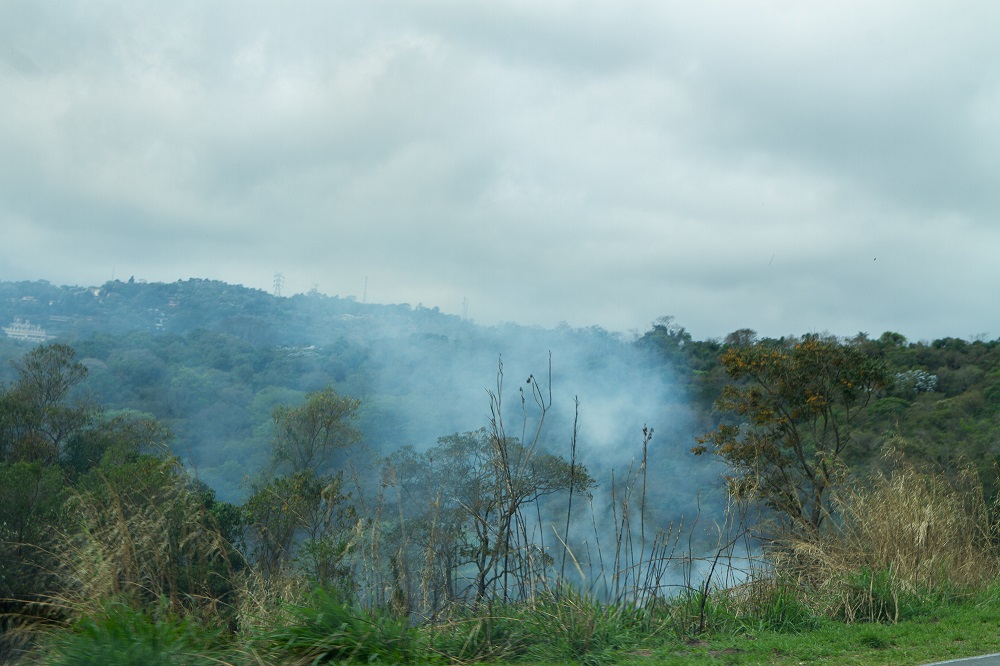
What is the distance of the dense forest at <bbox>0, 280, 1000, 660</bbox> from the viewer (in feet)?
21.6

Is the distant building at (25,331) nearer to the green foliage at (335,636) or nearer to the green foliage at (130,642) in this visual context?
the green foliage at (130,642)

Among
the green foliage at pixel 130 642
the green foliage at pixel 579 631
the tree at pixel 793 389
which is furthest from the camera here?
the tree at pixel 793 389

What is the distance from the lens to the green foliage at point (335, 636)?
17.7ft

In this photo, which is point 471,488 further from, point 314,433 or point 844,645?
point 314,433

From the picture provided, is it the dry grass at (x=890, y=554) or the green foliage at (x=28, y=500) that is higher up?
the dry grass at (x=890, y=554)

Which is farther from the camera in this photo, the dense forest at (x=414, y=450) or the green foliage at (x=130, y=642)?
the dense forest at (x=414, y=450)

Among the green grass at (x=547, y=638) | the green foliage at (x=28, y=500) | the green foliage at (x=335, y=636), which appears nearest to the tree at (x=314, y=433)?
the green foliage at (x=28, y=500)

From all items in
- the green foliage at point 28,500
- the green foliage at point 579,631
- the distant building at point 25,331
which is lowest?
the green foliage at point 28,500

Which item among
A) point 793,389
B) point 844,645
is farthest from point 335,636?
point 793,389

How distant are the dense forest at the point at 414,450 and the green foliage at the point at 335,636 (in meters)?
0.07

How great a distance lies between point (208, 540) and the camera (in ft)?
22.1

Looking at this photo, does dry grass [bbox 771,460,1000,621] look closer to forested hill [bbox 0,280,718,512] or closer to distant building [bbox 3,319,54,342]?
forested hill [bbox 0,280,718,512]

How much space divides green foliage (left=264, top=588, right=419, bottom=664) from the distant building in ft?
308

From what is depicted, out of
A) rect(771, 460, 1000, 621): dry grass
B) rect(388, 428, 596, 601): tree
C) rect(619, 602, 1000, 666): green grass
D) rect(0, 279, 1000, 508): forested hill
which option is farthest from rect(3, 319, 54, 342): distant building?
rect(619, 602, 1000, 666): green grass
